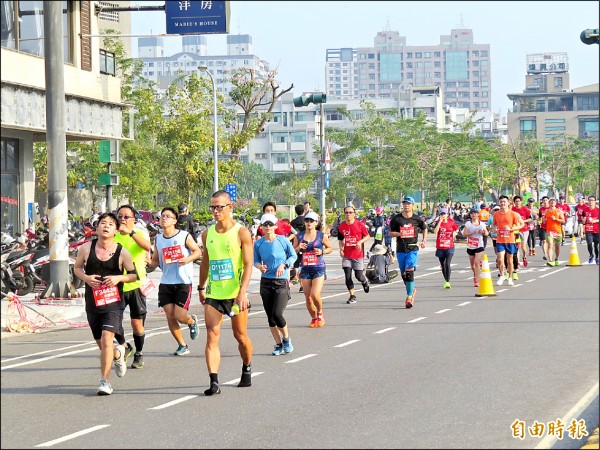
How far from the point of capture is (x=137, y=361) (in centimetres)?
1124

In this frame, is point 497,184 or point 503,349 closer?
point 503,349

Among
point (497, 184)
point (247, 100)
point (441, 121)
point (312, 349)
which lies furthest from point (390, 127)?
point (441, 121)

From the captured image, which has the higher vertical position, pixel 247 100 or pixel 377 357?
pixel 247 100

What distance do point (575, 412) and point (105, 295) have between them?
12.7 feet

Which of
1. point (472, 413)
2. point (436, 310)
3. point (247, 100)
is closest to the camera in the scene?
point (472, 413)

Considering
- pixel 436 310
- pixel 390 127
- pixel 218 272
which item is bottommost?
pixel 436 310

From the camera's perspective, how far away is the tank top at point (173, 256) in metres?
11.3

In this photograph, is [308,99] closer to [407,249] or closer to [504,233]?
[504,233]

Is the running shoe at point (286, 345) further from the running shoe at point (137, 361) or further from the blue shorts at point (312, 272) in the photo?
the blue shorts at point (312, 272)

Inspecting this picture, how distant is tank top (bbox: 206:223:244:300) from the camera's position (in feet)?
29.4

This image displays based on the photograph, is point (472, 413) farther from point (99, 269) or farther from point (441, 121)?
point (441, 121)

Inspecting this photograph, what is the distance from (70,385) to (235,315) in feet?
6.19

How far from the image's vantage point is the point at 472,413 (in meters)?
8.20

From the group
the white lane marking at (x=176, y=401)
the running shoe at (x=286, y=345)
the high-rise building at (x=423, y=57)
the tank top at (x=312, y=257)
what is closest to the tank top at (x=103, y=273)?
the white lane marking at (x=176, y=401)
